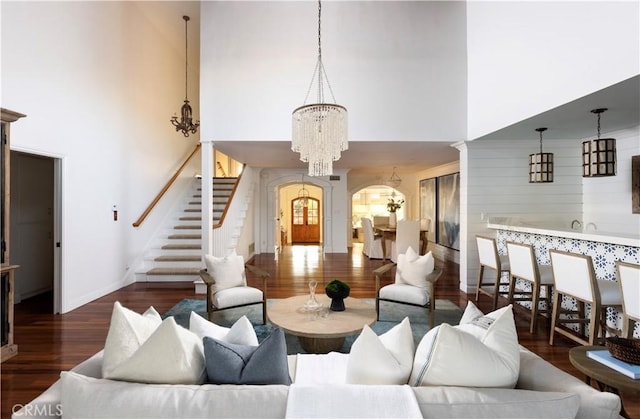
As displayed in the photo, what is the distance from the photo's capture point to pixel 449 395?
4.00 ft

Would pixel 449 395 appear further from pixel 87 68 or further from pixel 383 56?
pixel 87 68

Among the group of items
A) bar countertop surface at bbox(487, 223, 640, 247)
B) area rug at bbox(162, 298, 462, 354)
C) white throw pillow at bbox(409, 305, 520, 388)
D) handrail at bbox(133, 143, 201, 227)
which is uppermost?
handrail at bbox(133, 143, 201, 227)

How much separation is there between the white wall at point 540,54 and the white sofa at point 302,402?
9.09 feet

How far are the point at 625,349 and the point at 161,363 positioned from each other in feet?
6.90

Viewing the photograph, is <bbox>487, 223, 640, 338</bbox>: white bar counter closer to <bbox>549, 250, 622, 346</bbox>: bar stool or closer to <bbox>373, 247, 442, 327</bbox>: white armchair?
<bbox>549, 250, 622, 346</bbox>: bar stool

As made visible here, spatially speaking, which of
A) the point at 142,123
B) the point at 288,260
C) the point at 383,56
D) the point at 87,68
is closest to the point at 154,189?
the point at 142,123

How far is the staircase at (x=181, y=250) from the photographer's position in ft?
19.5

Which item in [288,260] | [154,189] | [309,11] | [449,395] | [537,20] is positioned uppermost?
[309,11]

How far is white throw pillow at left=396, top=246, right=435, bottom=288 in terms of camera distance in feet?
12.9

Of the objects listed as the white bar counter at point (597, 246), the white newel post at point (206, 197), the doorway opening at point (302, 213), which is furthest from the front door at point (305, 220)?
the white bar counter at point (597, 246)

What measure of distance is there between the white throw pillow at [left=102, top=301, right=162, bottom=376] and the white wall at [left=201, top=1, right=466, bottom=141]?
4081mm

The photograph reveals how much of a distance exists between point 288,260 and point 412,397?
725cm

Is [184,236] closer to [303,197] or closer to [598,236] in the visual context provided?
[598,236]

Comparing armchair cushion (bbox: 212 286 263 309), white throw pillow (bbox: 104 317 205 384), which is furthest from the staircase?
white throw pillow (bbox: 104 317 205 384)
